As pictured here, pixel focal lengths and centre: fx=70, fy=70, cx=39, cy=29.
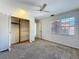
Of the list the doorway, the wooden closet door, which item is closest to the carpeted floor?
the doorway

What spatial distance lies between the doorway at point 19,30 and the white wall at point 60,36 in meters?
1.91

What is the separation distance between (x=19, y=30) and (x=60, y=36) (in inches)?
133

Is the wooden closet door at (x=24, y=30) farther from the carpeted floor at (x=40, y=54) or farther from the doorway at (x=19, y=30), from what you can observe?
the carpeted floor at (x=40, y=54)

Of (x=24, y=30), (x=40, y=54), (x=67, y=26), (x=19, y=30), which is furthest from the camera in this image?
(x=24, y=30)

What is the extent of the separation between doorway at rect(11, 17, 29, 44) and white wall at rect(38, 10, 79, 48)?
1.91m

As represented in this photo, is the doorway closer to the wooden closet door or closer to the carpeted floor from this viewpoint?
the wooden closet door

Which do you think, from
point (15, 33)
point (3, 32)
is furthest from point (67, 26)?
point (3, 32)

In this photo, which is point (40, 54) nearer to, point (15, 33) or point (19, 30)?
point (15, 33)

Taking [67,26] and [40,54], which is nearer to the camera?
[40,54]

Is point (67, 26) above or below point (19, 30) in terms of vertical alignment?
above

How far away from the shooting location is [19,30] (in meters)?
5.90

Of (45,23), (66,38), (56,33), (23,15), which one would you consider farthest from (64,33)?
(23,15)

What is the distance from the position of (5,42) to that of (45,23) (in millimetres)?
4502

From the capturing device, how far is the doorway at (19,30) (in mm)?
5352
